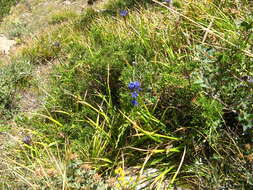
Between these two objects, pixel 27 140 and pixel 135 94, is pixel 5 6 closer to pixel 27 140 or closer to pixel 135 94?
pixel 27 140

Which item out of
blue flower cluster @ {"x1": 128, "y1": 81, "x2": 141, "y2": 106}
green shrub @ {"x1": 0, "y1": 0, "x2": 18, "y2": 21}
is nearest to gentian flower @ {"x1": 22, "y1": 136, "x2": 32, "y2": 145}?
blue flower cluster @ {"x1": 128, "y1": 81, "x2": 141, "y2": 106}

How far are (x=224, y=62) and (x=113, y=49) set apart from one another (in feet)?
5.02

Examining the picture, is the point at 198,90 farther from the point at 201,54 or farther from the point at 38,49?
the point at 38,49

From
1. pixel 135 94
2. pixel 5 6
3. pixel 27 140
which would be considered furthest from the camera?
pixel 5 6

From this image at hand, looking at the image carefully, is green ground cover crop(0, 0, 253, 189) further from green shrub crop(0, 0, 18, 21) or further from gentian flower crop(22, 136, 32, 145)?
green shrub crop(0, 0, 18, 21)

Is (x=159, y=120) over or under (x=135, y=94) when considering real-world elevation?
under

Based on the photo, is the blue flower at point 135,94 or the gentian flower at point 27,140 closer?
the blue flower at point 135,94

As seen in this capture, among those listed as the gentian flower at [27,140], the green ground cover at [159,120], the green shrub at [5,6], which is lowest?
the green shrub at [5,6]

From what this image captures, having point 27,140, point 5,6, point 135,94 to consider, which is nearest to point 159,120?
point 135,94

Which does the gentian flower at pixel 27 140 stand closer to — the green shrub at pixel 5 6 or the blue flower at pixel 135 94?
the blue flower at pixel 135 94

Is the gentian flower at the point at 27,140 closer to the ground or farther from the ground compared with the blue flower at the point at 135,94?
closer to the ground

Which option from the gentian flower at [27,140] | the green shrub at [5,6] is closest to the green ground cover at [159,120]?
the gentian flower at [27,140]

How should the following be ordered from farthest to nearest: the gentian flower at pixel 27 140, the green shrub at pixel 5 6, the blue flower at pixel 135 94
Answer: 1. the green shrub at pixel 5 6
2. the gentian flower at pixel 27 140
3. the blue flower at pixel 135 94

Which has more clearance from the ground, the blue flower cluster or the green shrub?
the blue flower cluster
